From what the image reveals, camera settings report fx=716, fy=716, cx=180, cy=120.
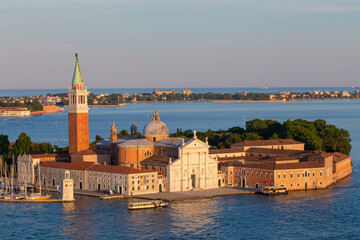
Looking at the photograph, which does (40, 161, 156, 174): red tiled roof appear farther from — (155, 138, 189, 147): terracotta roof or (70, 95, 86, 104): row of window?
(70, 95, 86, 104): row of window

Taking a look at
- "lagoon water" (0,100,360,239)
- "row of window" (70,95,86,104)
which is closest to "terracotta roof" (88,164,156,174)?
"lagoon water" (0,100,360,239)

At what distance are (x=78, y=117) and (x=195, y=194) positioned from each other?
14.9 metres

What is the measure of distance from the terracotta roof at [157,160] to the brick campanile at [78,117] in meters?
6.74

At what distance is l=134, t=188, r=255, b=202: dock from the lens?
54062 millimetres

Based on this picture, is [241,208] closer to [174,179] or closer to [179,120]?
[174,179]

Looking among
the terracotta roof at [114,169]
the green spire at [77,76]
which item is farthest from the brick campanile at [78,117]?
the terracotta roof at [114,169]

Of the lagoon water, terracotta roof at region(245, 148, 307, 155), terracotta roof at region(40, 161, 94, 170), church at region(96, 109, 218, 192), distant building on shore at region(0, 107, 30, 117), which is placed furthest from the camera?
distant building on shore at region(0, 107, 30, 117)

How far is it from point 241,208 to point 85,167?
1558 cm

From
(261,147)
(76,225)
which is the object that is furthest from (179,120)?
(76,225)

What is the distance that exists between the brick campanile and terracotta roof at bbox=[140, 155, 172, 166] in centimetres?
674

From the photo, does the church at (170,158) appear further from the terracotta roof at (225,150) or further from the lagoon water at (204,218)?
the terracotta roof at (225,150)

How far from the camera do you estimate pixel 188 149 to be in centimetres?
5769

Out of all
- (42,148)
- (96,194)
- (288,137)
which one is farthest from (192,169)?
(42,148)

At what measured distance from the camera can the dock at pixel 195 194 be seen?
54062 millimetres
